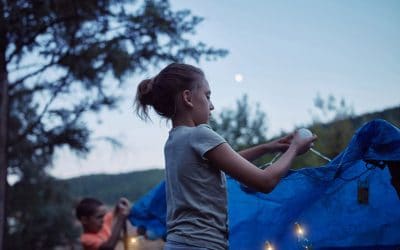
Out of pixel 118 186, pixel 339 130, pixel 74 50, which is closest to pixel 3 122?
pixel 74 50

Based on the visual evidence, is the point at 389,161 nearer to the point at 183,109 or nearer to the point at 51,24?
the point at 183,109

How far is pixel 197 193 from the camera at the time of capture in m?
1.64

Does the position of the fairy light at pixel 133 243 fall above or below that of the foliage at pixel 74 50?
below

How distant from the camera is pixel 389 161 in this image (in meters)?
1.99

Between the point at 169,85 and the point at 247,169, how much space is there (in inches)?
17.7

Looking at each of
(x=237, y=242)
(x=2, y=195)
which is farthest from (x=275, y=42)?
(x=237, y=242)

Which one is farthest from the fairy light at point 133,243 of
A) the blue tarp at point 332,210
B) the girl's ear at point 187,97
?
the girl's ear at point 187,97

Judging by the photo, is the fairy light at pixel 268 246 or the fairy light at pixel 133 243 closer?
the fairy light at pixel 268 246

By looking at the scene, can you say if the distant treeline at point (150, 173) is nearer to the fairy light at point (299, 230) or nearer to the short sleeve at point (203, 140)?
the fairy light at point (299, 230)

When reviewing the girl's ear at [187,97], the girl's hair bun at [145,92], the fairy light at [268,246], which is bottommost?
the fairy light at [268,246]

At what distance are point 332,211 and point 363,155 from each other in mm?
502

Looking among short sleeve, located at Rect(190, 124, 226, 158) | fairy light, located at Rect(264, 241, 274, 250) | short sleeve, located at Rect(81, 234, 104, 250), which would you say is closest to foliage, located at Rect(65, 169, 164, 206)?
short sleeve, located at Rect(81, 234, 104, 250)

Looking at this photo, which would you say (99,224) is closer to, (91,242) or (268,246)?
(91,242)

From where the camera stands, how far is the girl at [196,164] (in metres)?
1.58
